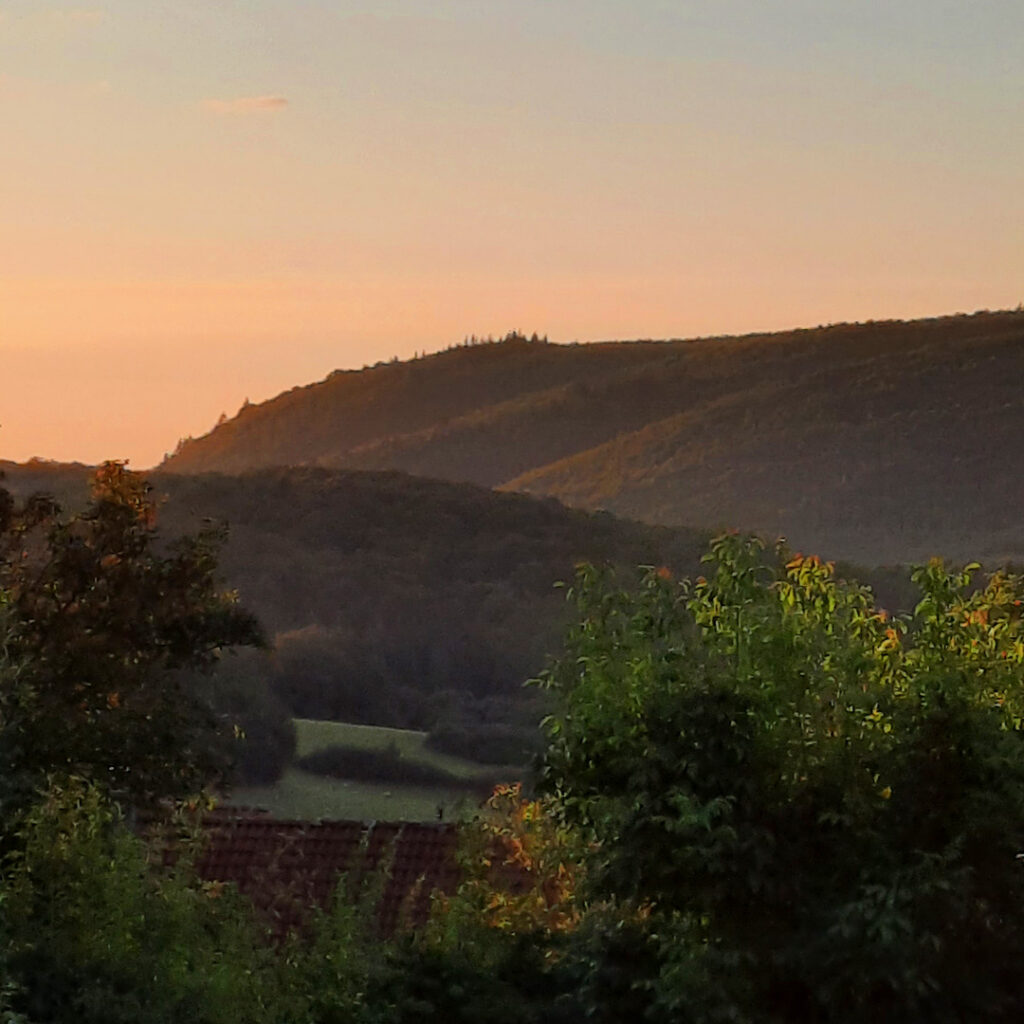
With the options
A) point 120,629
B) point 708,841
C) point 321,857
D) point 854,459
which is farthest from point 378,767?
point 708,841

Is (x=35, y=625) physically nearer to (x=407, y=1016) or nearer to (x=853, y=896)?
(x=407, y=1016)

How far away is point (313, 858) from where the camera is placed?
25031 mm

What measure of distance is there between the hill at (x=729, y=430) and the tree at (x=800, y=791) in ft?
183

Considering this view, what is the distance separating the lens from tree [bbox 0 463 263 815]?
1719 cm

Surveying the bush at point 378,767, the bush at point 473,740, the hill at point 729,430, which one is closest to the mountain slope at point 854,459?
the hill at point 729,430

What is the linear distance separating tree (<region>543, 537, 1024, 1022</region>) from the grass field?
3783 cm

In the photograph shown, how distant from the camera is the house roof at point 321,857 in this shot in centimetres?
2358

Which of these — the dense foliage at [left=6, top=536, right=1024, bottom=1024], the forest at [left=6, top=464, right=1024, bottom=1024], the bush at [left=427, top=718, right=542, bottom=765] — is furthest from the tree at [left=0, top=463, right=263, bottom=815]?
Answer: the bush at [left=427, top=718, right=542, bottom=765]

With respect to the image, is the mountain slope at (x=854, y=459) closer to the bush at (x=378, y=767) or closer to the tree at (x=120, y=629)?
the bush at (x=378, y=767)

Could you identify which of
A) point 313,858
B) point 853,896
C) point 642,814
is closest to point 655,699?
point 642,814

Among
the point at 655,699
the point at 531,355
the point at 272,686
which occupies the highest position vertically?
the point at 531,355

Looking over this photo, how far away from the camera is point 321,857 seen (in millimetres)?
25109

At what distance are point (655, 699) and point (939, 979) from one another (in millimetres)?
2717

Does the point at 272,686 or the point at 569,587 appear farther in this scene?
the point at 272,686
